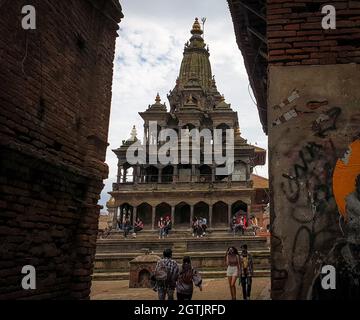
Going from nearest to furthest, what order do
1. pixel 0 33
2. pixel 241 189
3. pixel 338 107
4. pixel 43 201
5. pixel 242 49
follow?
pixel 338 107 → pixel 0 33 → pixel 43 201 → pixel 242 49 → pixel 241 189

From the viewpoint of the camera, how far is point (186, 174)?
127 feet

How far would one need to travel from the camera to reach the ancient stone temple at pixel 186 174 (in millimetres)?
35188

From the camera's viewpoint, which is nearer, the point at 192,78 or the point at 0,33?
the point at 0,33

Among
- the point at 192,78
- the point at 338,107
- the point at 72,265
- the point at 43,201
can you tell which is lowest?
the point at 72,265

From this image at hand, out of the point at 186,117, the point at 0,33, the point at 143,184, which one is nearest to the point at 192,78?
the point at 186,117

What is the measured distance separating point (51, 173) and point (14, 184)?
857 mm

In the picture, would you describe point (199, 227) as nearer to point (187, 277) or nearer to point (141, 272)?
point (141, 272)

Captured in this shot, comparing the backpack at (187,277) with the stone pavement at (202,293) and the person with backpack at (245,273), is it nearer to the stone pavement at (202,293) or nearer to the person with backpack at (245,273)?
the person with backpack at (245,273)

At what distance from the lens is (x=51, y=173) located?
22.2 feet

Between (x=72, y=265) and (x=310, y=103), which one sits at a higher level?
(x=310, y=103)

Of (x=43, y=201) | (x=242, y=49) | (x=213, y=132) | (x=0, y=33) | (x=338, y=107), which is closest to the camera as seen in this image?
(x=338, y=107)

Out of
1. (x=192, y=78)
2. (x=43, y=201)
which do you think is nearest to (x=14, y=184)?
(x=43, y=201)

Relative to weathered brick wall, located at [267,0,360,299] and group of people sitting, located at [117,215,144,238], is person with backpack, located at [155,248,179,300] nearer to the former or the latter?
weathered brick wall, located at [267,0,360,299]

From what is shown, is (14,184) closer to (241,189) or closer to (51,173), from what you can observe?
(51,173)
